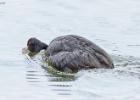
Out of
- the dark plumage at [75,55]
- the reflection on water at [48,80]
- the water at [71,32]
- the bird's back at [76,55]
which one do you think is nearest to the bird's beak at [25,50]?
the water at [71,32]

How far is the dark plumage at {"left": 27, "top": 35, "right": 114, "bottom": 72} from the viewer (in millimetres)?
16328

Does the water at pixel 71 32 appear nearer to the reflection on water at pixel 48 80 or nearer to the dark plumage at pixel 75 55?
the reflection on water at pixel 48 80

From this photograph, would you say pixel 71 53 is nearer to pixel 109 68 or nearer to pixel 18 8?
pixel 109 68

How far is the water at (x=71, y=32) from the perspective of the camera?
1458cm

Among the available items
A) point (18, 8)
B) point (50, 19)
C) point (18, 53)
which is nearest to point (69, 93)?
point (18, 53)

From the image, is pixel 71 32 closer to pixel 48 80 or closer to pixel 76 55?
pixel 76 55

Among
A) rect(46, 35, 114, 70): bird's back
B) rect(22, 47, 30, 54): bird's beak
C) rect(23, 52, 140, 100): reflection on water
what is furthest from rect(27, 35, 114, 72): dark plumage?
rect(22, 47, 30, 54): bird's beak

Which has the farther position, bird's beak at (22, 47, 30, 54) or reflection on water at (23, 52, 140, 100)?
bird's beak at (22, 47, 30, 54)

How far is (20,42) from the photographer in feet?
66.5

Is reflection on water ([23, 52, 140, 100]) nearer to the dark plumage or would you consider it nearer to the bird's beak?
the dark plumage

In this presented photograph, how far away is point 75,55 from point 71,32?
486cm

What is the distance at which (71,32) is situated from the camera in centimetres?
2139

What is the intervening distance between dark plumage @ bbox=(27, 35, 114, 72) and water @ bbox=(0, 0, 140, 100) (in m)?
0.29

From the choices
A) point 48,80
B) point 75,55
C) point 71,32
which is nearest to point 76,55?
point 75,55
